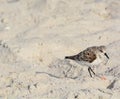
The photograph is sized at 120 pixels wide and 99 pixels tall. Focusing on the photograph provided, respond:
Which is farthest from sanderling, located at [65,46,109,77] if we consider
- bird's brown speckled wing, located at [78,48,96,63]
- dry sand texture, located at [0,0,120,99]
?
dry sand texture, located at [0,0,120,99]

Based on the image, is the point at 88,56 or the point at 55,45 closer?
the point at 88,56

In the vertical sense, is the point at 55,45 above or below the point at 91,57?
below

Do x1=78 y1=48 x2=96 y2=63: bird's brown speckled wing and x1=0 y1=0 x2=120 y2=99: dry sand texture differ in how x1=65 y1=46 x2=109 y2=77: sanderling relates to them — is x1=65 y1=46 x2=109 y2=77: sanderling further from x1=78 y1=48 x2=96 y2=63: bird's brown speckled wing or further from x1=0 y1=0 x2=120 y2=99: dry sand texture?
x1=0 y1=0 x2=120 y2=99: dry sand texture

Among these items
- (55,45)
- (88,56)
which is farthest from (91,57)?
(55,45)

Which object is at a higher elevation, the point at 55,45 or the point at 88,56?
the point at 88,56

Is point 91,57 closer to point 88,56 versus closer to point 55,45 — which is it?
point 88,56

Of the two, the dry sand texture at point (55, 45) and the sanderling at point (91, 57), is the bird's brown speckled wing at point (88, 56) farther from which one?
the dry sand texture at point (55, 45)

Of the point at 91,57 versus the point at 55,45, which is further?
the point at 55,45

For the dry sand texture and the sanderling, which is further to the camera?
the sanderling

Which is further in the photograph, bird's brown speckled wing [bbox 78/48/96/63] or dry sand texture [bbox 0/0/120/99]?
bird's brown speckled wing [bbox 78/48/96/63]
